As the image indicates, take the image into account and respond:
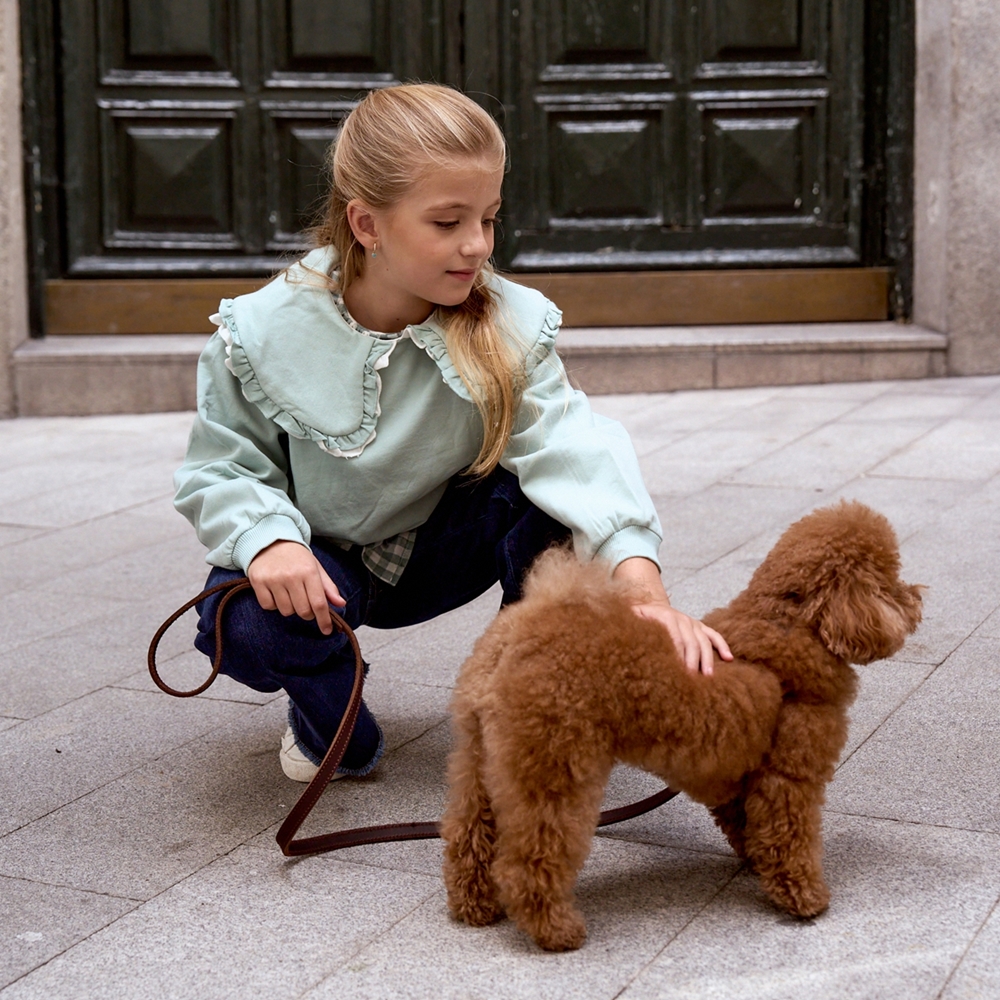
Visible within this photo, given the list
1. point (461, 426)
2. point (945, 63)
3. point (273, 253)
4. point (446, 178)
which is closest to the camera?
point (446, 178)

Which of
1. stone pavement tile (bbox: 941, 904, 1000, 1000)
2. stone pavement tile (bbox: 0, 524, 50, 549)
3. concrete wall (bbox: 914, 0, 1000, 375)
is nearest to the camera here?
stone pavement tile (bbox: 941, 904, 1000, 1000)

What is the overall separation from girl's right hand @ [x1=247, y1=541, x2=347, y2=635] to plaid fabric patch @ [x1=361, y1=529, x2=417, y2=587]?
1.25ft

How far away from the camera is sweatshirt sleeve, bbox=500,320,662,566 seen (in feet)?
7.94

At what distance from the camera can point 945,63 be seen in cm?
672

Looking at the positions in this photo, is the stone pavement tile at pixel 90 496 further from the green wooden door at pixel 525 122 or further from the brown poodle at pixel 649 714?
the brown poodle at pixel 649 714

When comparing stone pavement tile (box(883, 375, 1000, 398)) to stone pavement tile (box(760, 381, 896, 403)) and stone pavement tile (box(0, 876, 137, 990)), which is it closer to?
stone pavement tile (box(760, 381, 896, 403))

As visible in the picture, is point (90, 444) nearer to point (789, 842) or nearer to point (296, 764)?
point (296, 764)

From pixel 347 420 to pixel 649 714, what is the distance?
88 cm

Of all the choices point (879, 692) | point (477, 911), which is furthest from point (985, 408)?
point (477, 911)

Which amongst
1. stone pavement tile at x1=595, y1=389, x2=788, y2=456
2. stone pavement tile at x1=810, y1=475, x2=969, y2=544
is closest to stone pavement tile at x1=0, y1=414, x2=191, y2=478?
stone pavement tile at x1=595, y1=389, x2=788, y2=456

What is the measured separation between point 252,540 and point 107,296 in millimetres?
4973

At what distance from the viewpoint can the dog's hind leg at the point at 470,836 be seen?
2.15 metres

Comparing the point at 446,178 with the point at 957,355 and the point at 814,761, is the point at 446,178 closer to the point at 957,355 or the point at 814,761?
the point at 814,761

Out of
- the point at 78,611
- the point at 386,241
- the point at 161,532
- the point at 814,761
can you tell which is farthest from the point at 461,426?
the point at 161,532
